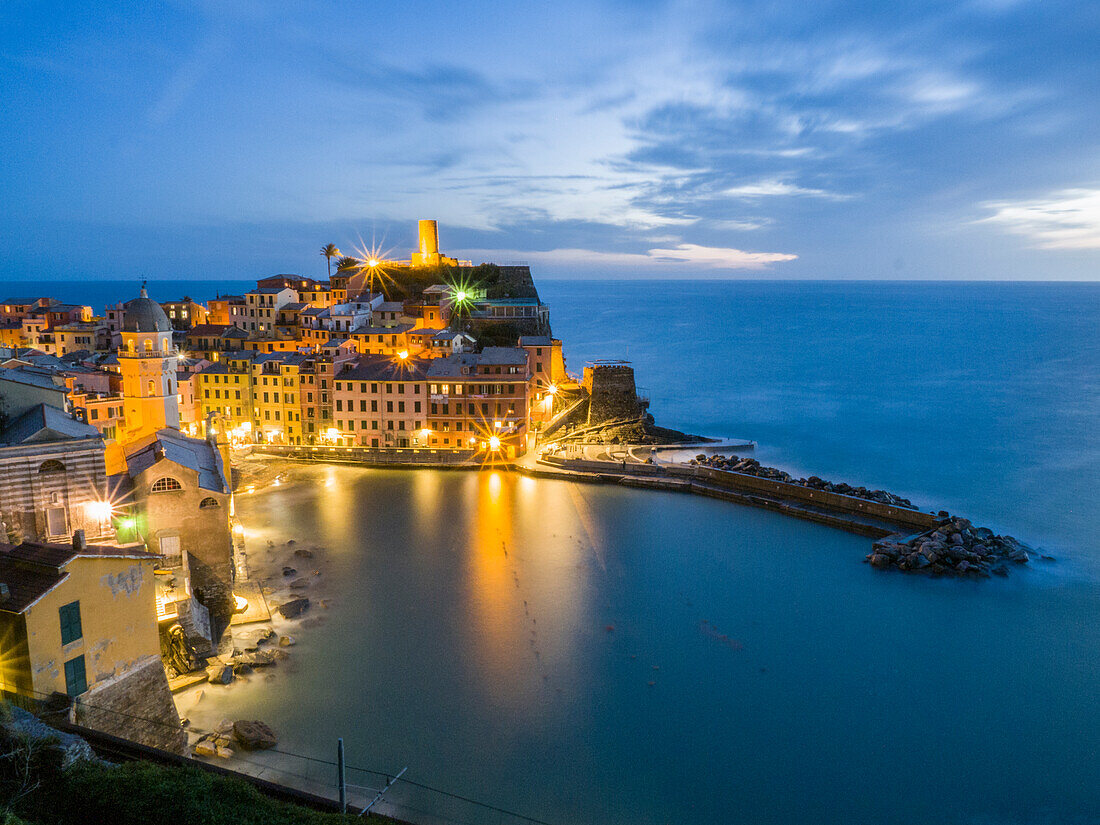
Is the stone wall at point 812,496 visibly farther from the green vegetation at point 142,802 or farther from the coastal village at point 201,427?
the green vegetation at point 142,802

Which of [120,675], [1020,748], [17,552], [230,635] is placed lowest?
[1020,748]

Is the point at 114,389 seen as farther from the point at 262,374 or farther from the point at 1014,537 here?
the point at 1014,537

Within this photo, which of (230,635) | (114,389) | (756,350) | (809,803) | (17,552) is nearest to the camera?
(17,552)

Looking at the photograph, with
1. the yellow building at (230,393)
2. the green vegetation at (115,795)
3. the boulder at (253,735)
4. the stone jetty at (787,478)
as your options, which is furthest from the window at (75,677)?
the yellow building at (230,393)

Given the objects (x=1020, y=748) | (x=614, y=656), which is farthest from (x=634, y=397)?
(x=1020, y=748)

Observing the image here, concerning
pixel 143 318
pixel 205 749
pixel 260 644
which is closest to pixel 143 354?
pixel 143 318

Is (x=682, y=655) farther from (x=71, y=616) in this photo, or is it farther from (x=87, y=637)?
(x=71, y=616)
